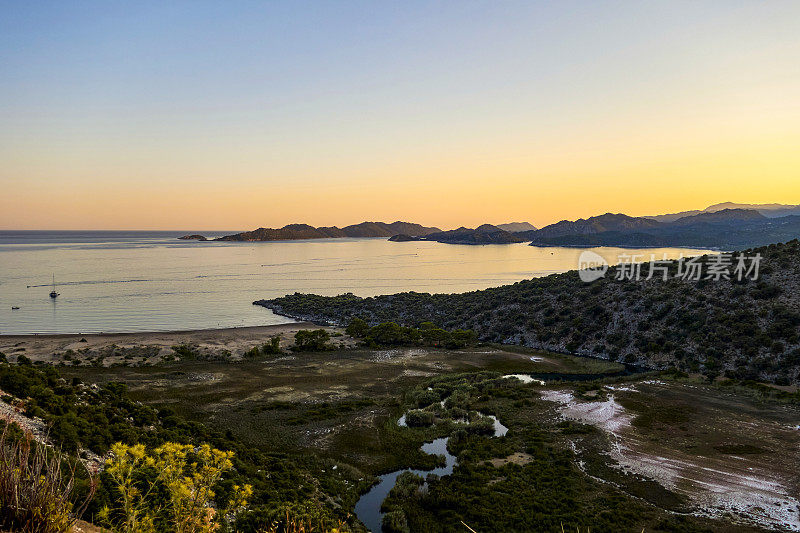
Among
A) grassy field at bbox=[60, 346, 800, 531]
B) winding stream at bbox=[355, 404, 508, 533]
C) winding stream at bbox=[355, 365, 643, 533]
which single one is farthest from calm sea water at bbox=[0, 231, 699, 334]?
winding stream at bbox=[355, 404, 508, 533]

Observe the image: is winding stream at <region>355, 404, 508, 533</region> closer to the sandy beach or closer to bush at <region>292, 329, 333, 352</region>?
bush at <region>292, 329, 333, 352</region>

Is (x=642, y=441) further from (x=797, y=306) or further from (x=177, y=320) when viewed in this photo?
(x=177, y=320)

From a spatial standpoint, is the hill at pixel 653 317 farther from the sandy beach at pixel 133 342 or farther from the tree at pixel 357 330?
the sandy beach at pixel 133 342

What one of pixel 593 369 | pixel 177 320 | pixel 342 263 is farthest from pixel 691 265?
pixel 342 263

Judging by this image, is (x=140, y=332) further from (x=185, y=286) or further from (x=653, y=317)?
(x=653, y=317)

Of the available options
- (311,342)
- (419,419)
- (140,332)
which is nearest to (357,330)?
(311,342)
